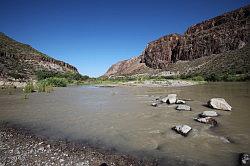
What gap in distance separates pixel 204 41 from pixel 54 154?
4470 inches

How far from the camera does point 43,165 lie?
522 cm

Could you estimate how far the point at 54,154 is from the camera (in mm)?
5938

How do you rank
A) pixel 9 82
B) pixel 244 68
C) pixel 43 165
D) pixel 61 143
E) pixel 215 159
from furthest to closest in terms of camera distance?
1. pixel 244 68
2. pixel 9 82
3. pixel 61 143
4. pixel 215 159
5. pixel 43 165

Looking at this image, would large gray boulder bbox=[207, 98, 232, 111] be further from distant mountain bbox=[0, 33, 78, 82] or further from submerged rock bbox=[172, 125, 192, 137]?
distant mountain bbox=[0, 33, 78, 82]

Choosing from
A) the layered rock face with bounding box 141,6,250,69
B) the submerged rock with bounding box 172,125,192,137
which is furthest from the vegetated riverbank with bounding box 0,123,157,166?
the layered rock face with bounding box 141,6,250,69

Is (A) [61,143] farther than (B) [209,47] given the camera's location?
No

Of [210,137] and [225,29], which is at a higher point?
[225,29]

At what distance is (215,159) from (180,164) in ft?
3.27

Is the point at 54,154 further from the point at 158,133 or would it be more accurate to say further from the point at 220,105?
the point at 220,105

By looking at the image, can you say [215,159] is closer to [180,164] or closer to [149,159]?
[180,164]

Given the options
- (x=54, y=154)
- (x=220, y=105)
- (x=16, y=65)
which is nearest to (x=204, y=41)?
(x=16, y=65)

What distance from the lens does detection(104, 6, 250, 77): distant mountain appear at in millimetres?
73500

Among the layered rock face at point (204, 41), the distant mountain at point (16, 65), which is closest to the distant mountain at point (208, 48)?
the layered rock face at point (204, 41)

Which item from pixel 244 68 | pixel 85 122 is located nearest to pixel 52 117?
pixel 85 122
